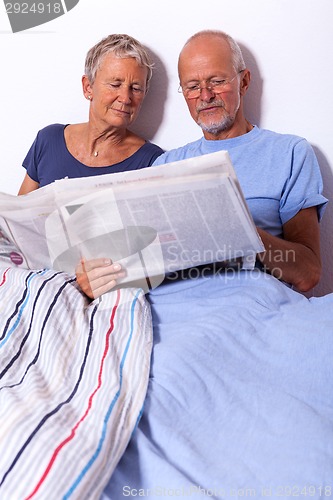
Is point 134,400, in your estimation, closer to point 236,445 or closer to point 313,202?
point 236,445

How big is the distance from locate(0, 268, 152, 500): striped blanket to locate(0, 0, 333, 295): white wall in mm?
730

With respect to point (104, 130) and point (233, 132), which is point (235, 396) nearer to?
point (233, 132)

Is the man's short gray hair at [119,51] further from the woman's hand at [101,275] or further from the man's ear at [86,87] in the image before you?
the woman's hand at [101,275]

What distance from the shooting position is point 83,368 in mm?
896

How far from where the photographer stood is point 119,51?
1.57m

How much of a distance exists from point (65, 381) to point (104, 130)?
969 mm

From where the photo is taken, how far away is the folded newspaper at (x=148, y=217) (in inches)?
39.3

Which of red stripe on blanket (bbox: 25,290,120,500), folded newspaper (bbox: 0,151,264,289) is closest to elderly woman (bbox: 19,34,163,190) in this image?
folded newspaper (bbox: 0,151,264,289)

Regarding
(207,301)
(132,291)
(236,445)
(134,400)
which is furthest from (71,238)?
(236,445)

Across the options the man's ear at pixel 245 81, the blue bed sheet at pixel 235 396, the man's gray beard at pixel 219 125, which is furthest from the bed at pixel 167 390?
the man's ear at pixel 245 81

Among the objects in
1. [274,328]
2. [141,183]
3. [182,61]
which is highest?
[182,61]

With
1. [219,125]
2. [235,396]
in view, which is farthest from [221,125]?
[235,396]

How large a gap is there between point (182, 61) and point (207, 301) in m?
0.67

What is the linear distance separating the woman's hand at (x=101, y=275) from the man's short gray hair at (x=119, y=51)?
2.28ft
